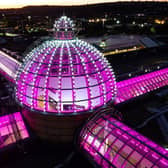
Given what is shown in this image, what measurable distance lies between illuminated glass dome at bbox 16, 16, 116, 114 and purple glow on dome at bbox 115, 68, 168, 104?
665cm

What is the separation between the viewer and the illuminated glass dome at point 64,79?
16.5 m

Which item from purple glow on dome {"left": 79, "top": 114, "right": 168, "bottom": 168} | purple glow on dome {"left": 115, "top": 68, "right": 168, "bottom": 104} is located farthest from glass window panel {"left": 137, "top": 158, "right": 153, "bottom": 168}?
purple glow on dome {"left": 115, "top": 68, "right": 168, "bottom": 104}

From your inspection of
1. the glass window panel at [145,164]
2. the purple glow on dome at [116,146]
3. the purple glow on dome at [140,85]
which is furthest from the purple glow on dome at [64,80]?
the purple glow on dome at [140,85]

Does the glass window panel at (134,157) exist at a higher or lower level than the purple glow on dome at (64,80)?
lower

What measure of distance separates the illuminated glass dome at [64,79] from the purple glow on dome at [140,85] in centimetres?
665

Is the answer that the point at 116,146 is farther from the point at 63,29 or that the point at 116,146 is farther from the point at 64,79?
the point at 63,29

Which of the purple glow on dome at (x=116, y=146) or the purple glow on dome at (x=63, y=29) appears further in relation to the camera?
the purple glow on dome at (x=63, y=29)

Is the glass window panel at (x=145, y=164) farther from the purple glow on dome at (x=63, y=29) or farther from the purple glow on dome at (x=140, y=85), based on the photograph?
the purple glow on dome at (x=63, y=29)

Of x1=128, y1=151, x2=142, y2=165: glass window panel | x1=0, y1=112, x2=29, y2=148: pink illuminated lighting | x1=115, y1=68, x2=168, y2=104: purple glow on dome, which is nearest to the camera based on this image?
x1=128, y1=151, x2=142, y2=165: glass window panel

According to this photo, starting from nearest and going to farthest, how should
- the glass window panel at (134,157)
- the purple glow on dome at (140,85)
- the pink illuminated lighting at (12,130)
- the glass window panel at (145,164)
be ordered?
the glass window panel at (145,164)
the glass window panel at (134,157)
the pink illuminated lighting at (12,130)
the purple glow on dome at (140,85)

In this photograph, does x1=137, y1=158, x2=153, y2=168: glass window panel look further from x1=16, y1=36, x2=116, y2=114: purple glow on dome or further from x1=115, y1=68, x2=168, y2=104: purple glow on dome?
x1=115, y1=68, x2=168, y2=104: purple glow on dome

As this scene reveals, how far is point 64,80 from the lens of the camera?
1772 centimetres

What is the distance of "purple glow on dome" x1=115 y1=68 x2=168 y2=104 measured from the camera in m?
24.8

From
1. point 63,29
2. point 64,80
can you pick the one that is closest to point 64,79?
point 64,80
